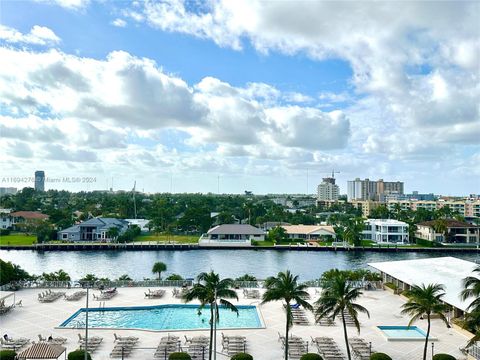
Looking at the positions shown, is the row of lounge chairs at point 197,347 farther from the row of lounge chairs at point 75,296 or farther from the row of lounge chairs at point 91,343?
the row of lounge chairs at point 75,296

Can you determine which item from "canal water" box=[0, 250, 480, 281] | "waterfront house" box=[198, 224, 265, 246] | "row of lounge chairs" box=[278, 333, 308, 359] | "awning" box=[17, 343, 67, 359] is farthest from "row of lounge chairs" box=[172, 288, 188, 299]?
"waterfront house" box=[198, 224, 265, 246]

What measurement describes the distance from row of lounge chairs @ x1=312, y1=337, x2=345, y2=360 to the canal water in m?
36.5

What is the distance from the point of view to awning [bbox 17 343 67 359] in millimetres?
26766

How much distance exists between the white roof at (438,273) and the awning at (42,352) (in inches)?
1127

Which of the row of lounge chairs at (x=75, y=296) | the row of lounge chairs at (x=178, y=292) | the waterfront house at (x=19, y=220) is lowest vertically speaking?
the row of lounge chairs at (x=75, y=296)

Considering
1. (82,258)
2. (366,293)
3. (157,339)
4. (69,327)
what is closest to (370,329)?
(366,293)

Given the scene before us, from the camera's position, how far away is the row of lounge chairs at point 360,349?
29688 mm

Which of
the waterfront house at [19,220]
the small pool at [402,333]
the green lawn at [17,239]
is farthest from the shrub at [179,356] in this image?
the waterfront house at [19,220]

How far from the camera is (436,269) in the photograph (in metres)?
45.8

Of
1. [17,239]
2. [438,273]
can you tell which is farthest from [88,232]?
[438,273]

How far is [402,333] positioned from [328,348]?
8.15 metres

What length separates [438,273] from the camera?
43.7 m

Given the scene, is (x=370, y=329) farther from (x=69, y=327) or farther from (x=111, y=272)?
(x=111, y=272)

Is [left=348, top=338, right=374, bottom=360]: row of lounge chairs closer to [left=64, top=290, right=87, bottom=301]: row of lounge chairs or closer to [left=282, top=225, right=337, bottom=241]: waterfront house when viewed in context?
[left=64, top=290, right=87, bottom=301]: row of lounge chairs
